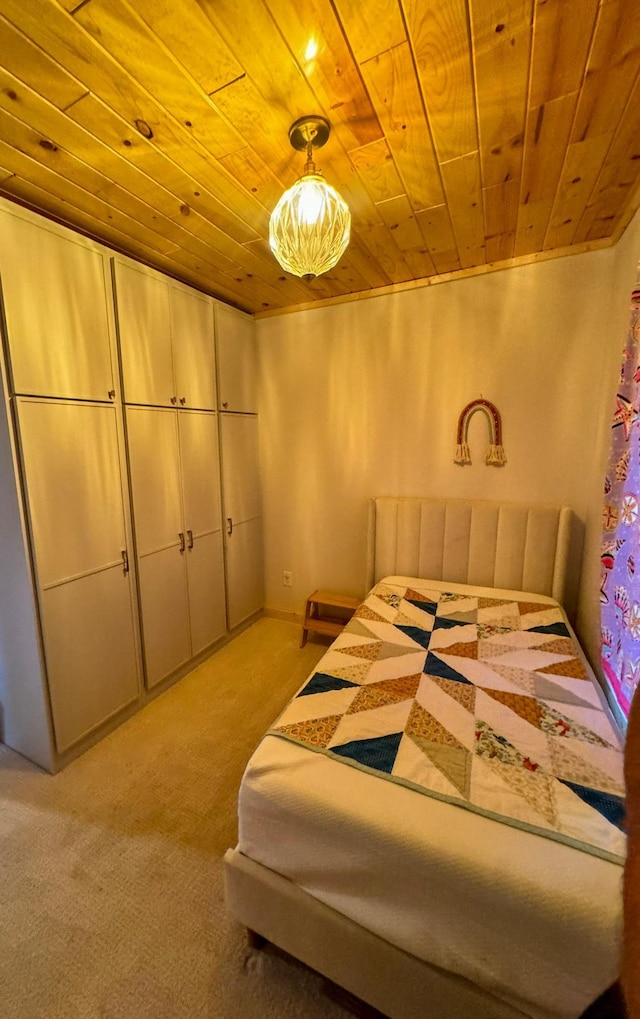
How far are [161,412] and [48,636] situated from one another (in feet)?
4.29

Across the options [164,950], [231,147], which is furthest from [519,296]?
[164,950]

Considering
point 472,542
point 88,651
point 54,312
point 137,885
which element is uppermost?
point 54,312

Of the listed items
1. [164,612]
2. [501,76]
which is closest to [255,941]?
[164,612]

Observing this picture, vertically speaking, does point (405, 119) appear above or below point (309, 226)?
above

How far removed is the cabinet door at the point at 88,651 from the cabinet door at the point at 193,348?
1.20 meters

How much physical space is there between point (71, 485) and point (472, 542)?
7.53 feet

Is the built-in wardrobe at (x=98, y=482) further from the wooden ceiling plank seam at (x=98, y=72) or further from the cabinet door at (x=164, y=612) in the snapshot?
the wooden ceiling plank seam at (x=98, y=72)

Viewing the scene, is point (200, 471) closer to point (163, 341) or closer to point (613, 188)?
point (163, 341)

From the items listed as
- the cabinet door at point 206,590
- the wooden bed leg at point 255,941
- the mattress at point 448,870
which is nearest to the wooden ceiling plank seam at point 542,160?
the mattress at point 448,870

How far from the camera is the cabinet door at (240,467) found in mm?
2867

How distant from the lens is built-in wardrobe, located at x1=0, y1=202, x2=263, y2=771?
64.7 inches

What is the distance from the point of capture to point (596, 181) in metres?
1.59

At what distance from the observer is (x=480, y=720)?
1.27 m

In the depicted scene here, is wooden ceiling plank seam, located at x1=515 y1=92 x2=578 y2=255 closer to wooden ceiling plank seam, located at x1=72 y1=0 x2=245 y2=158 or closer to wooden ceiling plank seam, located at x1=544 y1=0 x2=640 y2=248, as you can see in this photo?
wooden ceiling plank seam, located at x1=544 y1=0 x2=640 y2=248
